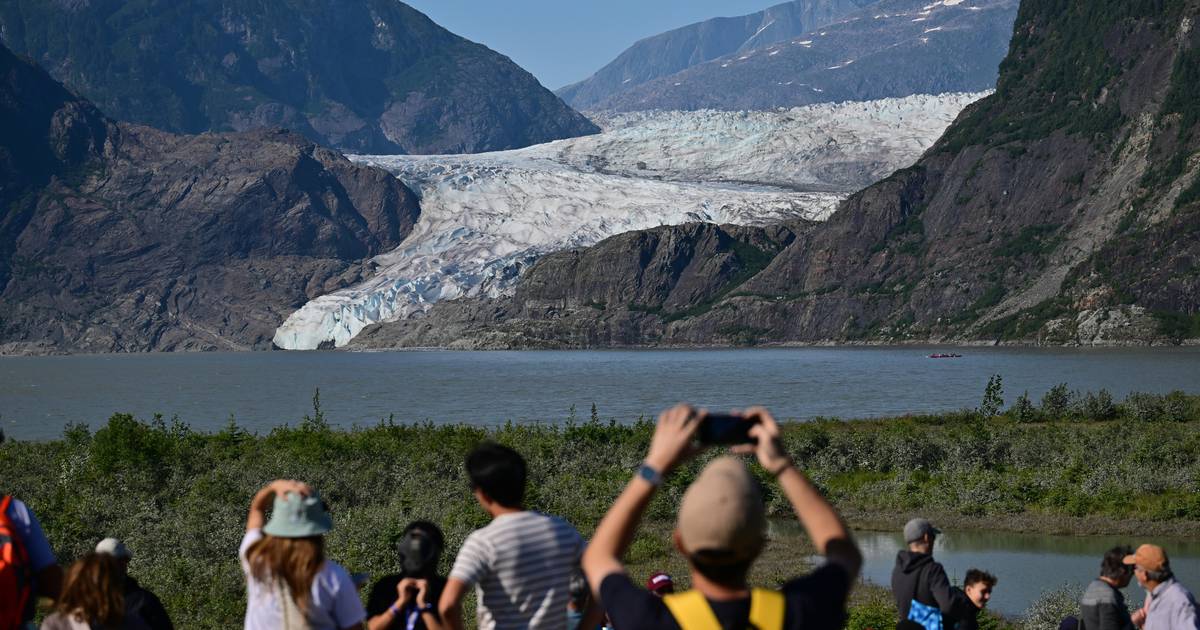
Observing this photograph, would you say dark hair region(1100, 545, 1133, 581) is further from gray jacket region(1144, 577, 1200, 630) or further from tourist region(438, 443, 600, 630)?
tourist region(438, 443, 600, 630)

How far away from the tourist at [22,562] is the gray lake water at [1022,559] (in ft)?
52.3

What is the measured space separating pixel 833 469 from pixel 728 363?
308 ft

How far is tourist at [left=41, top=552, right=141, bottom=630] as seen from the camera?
286 inches

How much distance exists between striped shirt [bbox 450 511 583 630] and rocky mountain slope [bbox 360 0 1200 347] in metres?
128

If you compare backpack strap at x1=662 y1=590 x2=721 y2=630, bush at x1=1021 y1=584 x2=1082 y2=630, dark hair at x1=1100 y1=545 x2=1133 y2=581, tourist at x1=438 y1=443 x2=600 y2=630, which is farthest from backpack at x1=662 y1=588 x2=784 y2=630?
bush at x1=1021 y1=584 x2=1082 y2=630

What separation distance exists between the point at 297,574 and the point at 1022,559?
68.3 ft

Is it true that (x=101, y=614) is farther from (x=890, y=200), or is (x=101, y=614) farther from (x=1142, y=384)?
(x=890, y=200)

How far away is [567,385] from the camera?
322 ft

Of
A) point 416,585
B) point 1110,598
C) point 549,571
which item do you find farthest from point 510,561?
point 1110,598

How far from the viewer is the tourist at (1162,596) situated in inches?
372

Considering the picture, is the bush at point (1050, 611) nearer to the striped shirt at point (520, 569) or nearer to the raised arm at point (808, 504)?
the striped shirt at point (520, 569)

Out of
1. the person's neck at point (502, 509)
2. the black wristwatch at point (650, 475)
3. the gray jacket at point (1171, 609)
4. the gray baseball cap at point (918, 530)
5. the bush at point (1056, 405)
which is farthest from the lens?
the bush at point (1056, 405)

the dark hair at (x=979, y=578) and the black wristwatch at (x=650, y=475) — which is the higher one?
the black wristwatch at (x=650, y=475)

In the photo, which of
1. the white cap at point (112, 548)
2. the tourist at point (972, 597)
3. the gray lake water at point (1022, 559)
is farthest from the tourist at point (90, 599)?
the gray lake water at point (1022, 559)
